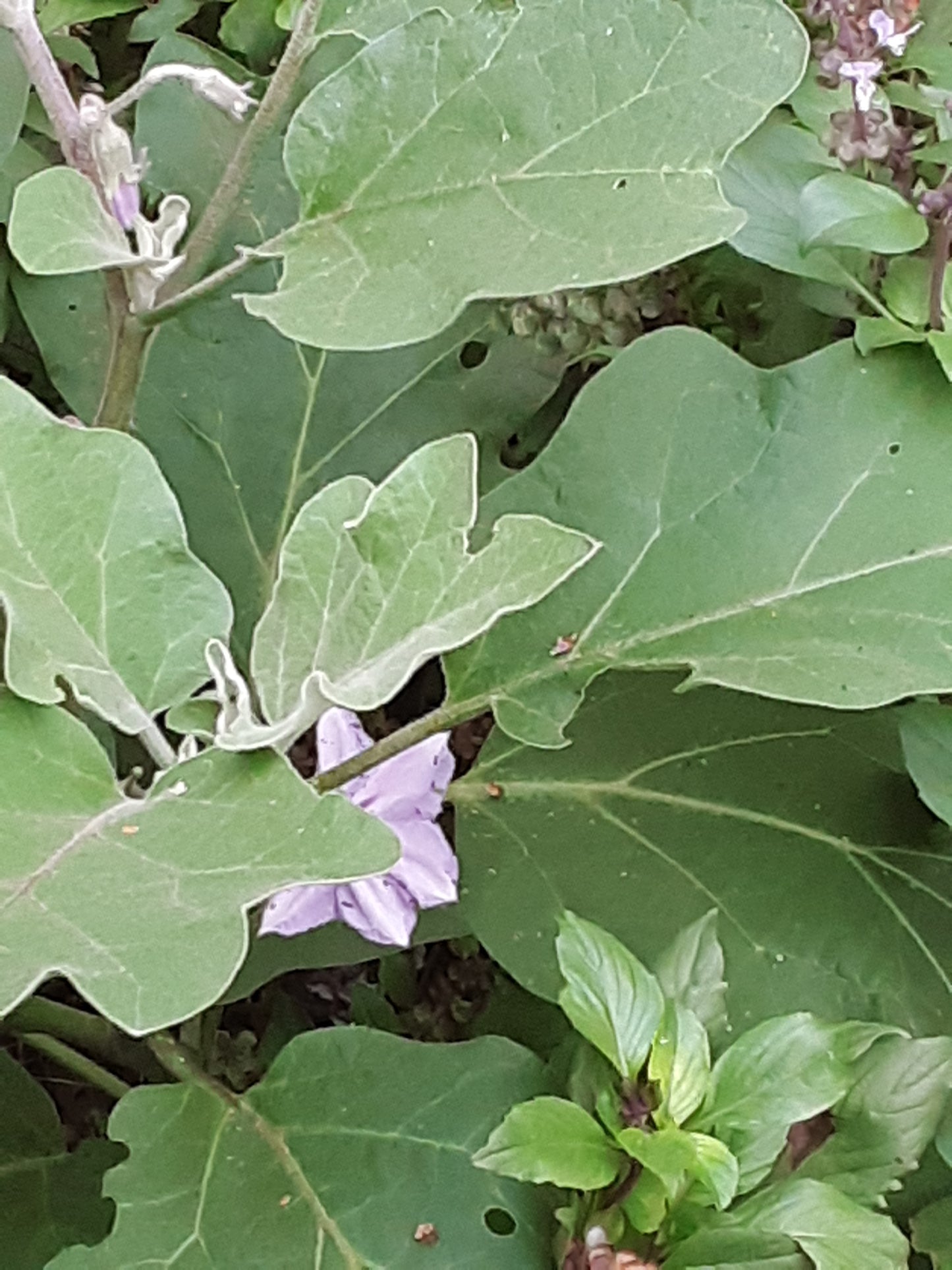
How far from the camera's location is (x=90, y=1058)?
1.97 feet

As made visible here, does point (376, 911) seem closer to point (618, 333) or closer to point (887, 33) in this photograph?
point (618, 333)

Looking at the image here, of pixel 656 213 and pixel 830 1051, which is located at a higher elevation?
pixel 656 213

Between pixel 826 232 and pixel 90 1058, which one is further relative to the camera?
pixel 90 1058

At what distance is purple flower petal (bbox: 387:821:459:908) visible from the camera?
0.50 metres

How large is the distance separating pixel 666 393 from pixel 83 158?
0.67ft

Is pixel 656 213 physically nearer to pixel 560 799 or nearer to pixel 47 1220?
pixel 560 799

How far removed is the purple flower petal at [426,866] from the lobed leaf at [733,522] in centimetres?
5

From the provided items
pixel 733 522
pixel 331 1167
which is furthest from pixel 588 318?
pixel 331 1167

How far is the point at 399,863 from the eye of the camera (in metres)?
0.48

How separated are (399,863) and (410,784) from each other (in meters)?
0.03

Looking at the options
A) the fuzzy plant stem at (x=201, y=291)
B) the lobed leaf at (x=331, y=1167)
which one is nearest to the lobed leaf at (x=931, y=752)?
the lobed leaf at (x=331, y=1167)

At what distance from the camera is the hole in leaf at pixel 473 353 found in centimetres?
58

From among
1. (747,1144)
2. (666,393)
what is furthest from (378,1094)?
(666,393)

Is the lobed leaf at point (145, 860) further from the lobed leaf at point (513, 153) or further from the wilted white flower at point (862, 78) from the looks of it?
the wilted white flower at point (862, 78)
